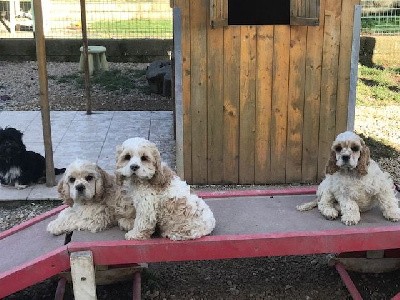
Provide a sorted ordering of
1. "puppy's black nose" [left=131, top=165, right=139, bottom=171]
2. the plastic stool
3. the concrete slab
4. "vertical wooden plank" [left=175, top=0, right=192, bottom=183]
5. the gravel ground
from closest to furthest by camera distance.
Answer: "puppy's black nose" [left=131, top=165, right=139, bottom=171]
the gravel ground
"vertical wooden plank" [left=175, top=0, right=192, bottom=183]
the concrete slab
the plastic stool

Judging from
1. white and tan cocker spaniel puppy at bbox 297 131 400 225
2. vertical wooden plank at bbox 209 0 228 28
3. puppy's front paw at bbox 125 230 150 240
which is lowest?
puppy's front paw at bbox 125 230 150 240

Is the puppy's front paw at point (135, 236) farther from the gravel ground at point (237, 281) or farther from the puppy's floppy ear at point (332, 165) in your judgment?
the puppy's floppy ear at point (332, 165)

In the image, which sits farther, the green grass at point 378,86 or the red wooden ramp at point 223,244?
the green grass at point 378,86

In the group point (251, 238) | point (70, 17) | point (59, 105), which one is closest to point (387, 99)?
point (59, 105)

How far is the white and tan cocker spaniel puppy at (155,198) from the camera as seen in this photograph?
3.79 meters

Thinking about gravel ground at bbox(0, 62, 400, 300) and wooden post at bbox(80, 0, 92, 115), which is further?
wooden post at bbox(80, 0, 92, 115)

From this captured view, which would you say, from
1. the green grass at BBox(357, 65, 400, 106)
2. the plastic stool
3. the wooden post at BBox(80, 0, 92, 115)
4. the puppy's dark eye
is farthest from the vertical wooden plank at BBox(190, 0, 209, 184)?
the plastic stool

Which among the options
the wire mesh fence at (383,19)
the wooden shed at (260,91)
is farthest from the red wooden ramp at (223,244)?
the wire mesh fence at (383,19)

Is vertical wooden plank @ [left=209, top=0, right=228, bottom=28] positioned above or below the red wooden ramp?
above

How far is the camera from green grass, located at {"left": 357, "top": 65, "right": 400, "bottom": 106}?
1115cm

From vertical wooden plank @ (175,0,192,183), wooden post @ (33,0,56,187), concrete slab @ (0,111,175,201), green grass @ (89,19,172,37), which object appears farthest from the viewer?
green grass @ (89,19,172,37)

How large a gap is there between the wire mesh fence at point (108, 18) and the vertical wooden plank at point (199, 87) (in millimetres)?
8794

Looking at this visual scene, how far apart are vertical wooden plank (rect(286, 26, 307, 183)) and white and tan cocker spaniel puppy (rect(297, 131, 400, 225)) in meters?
2.29

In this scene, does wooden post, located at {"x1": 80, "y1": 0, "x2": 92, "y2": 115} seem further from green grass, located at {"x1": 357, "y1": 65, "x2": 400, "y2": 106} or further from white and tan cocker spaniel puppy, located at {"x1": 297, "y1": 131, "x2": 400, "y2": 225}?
white and tan cocker spaniel puppy, located at {"x1": 297, "y1": 131, "x2": 400, "y2": 225}
